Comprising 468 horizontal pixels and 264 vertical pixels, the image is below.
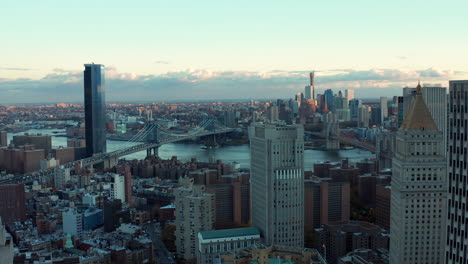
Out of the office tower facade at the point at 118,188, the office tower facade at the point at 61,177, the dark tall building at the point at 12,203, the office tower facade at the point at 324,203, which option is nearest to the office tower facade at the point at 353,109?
the office tower facade at the point at 61,177

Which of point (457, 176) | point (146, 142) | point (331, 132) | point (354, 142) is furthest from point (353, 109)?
point (457, 176)

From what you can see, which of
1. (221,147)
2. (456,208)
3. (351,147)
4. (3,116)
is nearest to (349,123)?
(351,147)

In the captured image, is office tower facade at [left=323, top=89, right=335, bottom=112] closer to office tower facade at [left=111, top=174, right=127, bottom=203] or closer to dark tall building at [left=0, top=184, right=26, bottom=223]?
office tower facade at [left=111, top=174, right=127, bottom=203]

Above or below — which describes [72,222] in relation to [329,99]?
below

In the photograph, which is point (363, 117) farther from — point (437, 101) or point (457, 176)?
point (457, 176)

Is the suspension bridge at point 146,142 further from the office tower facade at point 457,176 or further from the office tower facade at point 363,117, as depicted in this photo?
the office tower facade at point 457,176

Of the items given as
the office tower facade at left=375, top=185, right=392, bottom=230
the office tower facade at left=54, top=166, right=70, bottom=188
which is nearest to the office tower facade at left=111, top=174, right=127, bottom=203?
the office tower facade at left=54, top=166, right=70, bottom=188
